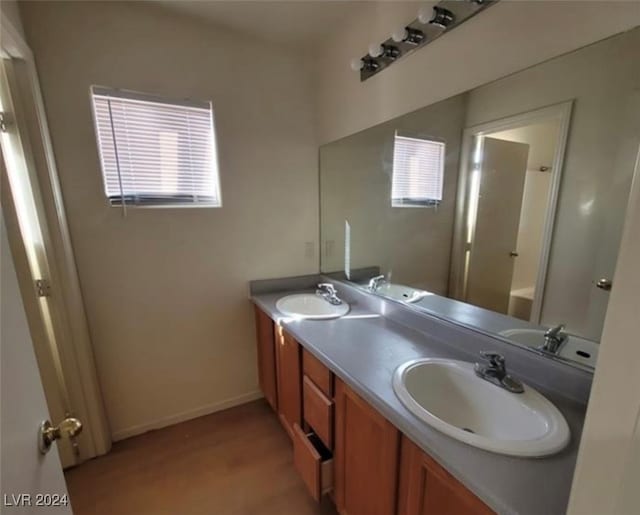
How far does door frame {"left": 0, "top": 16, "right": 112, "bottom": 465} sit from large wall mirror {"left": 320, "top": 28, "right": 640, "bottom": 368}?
160 centimetres

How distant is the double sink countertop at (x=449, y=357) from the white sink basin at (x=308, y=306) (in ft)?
0.24

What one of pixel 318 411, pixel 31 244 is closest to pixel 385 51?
pixel 318 411

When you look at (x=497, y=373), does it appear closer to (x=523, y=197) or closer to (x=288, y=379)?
(x=523, y=197)

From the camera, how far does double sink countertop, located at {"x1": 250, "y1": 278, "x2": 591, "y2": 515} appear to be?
0.63 metres

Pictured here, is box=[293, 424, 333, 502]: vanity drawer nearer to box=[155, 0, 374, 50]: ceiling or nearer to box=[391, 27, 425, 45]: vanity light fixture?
box=[391, 27, 425, 45]: vanity light fixture

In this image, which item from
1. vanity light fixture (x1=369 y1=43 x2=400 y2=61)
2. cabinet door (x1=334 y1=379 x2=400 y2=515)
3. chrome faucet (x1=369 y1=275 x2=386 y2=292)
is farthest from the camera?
chrome faucet (x1=369 y1=275 x2=386 y2=292)

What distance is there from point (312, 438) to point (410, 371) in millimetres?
671

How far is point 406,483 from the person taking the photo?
34.5 inches

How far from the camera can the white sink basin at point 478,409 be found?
0.73 meters

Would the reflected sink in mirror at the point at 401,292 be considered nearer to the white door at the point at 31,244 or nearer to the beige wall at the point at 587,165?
the beige wall at the point at 587,165

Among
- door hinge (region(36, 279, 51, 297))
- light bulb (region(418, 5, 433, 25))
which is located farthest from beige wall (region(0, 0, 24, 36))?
light bulb (region(418, 5, 433, 25))

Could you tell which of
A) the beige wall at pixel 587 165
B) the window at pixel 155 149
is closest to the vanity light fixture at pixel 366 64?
the beige wall at pixel 587 165

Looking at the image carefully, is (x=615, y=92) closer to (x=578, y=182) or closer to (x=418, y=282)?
(x=578, y=182)

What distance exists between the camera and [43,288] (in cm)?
146
